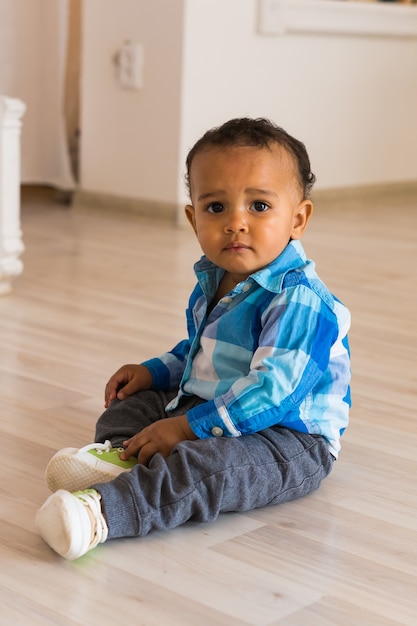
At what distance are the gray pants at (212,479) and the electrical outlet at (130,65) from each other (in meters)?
2.23

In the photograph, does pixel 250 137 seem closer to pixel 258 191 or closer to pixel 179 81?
pixel 258 191

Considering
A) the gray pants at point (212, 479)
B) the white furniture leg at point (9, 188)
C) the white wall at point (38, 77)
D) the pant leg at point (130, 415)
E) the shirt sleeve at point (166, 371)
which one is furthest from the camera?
the white wall at point (38, 77)

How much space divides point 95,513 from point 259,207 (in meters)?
0.41

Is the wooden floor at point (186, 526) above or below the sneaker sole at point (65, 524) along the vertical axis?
below

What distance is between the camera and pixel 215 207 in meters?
1.27

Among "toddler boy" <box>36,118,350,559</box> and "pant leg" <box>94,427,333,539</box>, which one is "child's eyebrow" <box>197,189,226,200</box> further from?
"pant leg" <box>94,427,333,539</box>

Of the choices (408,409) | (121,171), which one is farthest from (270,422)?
(121,171)

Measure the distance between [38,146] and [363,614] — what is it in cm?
296

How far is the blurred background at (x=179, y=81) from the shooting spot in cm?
331

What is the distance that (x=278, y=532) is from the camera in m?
1.17

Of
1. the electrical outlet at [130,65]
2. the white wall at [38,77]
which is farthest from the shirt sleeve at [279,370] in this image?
the white wall at [38,77]

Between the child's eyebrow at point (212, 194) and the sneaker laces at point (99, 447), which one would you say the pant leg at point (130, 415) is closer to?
the sneaker laces at point (99, 447)

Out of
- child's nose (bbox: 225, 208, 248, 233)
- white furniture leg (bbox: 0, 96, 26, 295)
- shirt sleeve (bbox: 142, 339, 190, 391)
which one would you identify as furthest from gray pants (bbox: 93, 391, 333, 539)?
white furniture leg (bbox: 0, 96, 26, 295)

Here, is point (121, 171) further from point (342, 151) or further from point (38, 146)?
point (342, 151)
